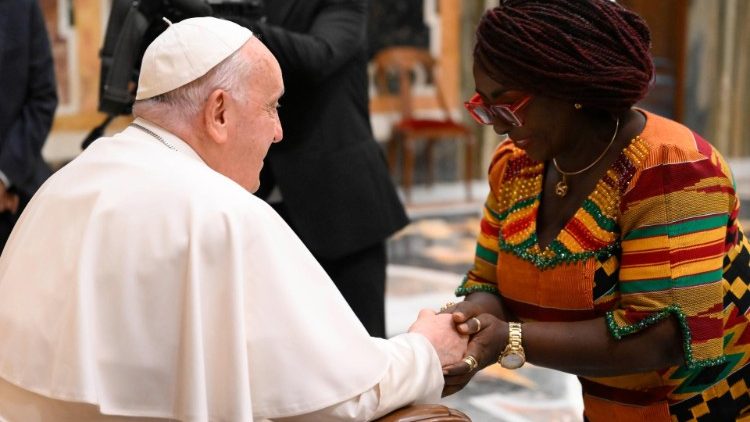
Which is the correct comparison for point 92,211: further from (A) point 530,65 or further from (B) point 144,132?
(A) point 530,65

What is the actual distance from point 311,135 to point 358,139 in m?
0.19

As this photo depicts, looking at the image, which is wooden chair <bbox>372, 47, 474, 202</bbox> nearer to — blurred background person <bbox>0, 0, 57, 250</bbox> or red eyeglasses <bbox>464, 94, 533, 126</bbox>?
blurred background person <bbox>0, 0, 57, 250</bbox>

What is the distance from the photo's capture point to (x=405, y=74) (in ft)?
31.1

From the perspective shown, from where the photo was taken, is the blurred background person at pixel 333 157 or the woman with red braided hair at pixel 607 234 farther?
the blurred background person at pixel 333 157

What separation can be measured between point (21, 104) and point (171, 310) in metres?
2.29

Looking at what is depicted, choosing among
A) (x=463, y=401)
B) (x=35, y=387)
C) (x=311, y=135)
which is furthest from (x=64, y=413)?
(x=463, y=401)

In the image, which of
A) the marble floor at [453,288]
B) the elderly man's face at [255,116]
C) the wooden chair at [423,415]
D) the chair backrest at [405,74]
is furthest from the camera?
the chair backrest at [405,74]

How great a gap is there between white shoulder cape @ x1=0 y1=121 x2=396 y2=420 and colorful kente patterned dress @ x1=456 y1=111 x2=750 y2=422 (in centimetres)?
60

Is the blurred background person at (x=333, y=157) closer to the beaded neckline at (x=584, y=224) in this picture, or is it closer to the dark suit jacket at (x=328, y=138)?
the dark suit jacket at (x=328, y=138)

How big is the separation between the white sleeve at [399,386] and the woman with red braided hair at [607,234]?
11cm

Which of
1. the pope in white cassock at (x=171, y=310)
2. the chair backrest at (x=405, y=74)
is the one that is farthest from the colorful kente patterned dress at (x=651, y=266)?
the chair backrest at (x=405, y=74)

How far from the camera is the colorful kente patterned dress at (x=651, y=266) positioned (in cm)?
188

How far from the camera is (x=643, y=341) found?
75.9 inches

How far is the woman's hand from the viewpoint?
6.53 ft
